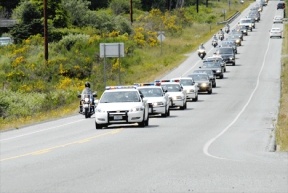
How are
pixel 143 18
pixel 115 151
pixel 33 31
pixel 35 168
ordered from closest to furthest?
pixel 35 168, pixel 115 151, pixel 33 31, pixel 143 18

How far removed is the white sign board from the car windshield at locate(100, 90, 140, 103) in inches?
811

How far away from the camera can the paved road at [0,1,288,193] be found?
1609cm

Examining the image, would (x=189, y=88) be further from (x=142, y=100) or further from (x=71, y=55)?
(x=71, y=55)

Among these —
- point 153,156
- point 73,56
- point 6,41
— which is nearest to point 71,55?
point 73,56

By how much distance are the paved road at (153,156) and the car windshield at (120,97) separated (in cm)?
109

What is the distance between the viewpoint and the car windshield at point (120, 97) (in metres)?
33.7

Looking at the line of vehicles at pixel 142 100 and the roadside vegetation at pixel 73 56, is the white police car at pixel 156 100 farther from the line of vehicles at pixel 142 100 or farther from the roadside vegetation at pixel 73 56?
the roadside vegetation at pixel 73 56

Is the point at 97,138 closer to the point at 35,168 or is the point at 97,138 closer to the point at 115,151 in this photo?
the point at 115,151

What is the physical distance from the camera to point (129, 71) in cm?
8256

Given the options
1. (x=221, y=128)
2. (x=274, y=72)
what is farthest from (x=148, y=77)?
(x=221, y=128)

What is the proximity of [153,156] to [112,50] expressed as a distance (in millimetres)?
33930

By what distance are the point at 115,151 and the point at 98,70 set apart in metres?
55.7

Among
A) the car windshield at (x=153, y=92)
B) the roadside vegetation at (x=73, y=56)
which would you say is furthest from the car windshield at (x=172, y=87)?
the car windshield at (x=153, y=92)

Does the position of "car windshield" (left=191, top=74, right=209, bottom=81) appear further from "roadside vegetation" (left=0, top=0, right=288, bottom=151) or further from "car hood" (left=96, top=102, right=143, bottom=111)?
"car hood" (left=96, top=102, right=143, bottom=111)
